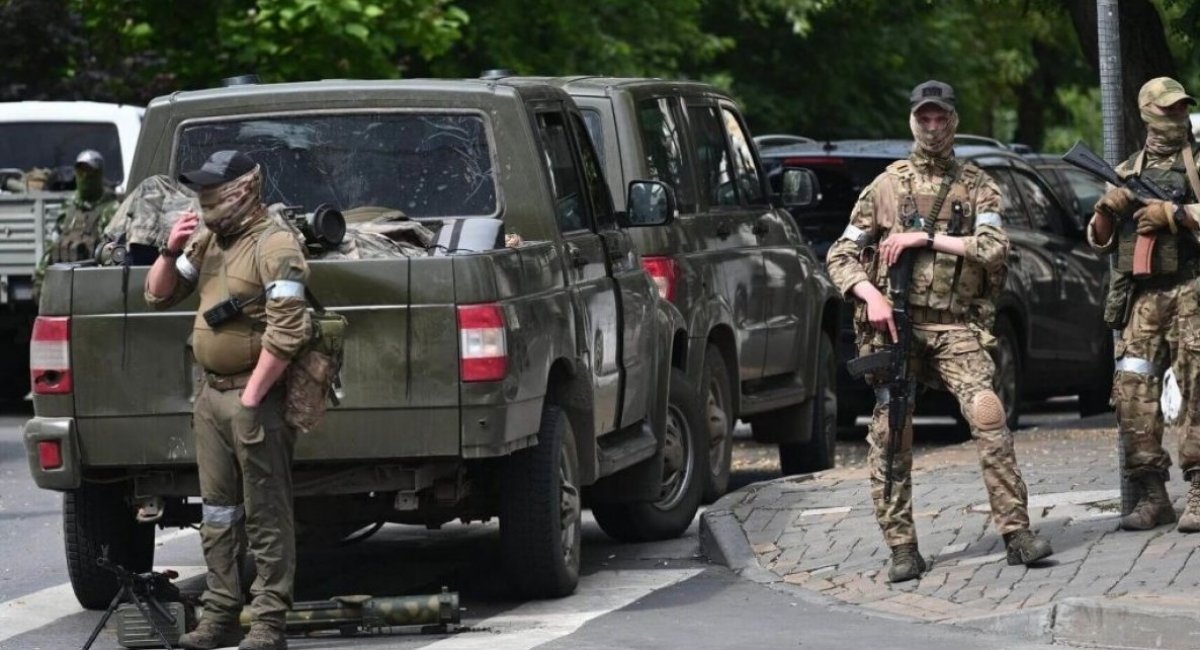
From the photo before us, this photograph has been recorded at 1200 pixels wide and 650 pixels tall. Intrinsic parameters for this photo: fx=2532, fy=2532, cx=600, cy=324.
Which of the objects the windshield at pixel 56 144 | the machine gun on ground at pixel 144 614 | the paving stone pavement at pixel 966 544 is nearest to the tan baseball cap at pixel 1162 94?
the paving stone pavement at pixel 966 544

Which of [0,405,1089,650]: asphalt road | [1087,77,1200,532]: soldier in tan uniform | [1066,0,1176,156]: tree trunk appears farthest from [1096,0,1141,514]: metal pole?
[1066,0,1176,156]: tree trunk

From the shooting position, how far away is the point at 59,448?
8.65 meters

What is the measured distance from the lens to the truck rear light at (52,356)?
28.3 ft

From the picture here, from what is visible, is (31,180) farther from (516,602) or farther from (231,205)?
(231,205)

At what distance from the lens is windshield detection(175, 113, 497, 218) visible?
381 inches

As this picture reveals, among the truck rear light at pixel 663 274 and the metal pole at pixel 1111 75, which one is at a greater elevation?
the metal pole at pixel 1111 75

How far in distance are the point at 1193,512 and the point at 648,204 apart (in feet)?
8.93

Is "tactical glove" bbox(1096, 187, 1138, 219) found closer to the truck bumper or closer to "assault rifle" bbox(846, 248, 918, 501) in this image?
"assault rifle" bbox(846, 248, 918, 501)

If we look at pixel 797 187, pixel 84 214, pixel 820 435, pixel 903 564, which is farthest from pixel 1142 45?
pixel 84 214

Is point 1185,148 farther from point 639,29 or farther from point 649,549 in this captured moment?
point 639,29

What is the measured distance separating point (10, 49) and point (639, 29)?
758 cm

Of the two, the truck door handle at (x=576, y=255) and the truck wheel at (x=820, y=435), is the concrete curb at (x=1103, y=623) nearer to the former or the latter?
the truck door handle at (x=576, y=255)

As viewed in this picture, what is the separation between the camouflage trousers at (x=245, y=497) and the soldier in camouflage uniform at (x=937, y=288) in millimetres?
2228

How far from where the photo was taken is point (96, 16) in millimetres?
25344
